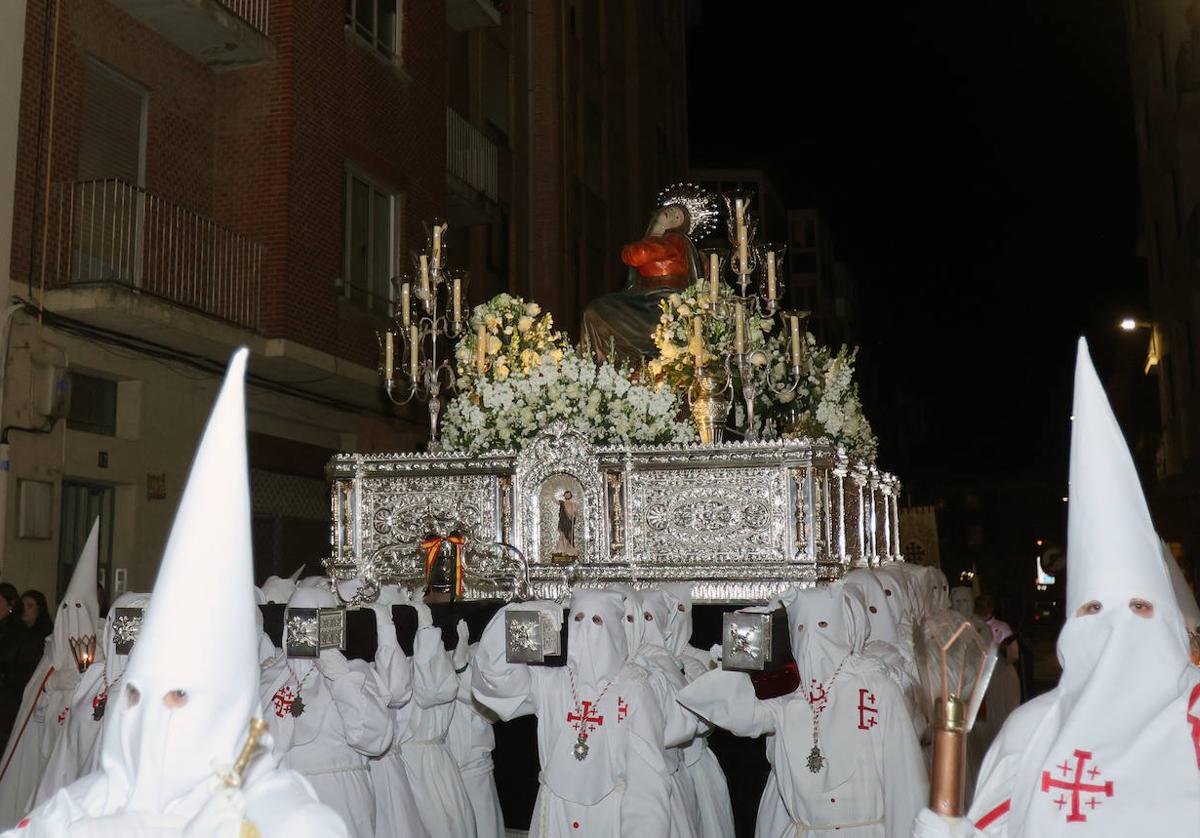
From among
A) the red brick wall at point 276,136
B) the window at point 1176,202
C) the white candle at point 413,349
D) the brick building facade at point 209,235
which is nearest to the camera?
the white candle at point 413,349

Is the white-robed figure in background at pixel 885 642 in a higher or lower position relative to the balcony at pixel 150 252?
lower

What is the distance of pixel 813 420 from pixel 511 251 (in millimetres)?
12628

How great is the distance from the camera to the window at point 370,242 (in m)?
16.2

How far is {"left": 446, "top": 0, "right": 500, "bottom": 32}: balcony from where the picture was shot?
19.6 m

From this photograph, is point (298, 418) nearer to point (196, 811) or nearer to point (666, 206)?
point (666, 206)

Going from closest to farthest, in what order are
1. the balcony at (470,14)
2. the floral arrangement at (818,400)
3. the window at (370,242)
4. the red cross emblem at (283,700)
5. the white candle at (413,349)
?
the red cross emblem at (283,700) → the white candle at (413,349) → the floral arrangement at (818,400) → the window at (370,242) → the balcony at (470,14)

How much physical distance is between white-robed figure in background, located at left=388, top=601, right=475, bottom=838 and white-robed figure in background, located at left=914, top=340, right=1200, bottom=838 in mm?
3839

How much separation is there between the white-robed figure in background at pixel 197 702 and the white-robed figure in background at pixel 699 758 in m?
4.23

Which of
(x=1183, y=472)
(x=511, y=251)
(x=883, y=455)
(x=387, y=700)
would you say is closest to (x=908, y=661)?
(x=387, y=700)

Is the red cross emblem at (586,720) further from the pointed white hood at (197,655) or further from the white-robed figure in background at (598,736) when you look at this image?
the pointed white hood at (197,655)

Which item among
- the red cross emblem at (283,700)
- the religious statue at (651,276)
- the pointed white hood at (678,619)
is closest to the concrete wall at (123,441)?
the religious statue at (651,276)

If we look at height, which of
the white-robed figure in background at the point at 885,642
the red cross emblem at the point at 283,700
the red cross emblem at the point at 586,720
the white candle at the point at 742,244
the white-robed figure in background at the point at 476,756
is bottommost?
the white-robed figure in background at the point at 476,756

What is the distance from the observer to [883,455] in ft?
140

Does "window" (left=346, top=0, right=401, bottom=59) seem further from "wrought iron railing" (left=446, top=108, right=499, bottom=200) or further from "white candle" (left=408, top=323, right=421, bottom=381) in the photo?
"white candle" (left=408, top=323, right=421, bottom=381)
